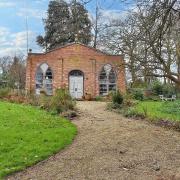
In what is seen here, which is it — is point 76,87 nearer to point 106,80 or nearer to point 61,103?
point 106,80

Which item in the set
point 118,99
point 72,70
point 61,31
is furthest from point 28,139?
point 61,31

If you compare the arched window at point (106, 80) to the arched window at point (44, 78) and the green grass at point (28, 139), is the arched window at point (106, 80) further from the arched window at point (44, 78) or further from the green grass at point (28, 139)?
the green grass at point (28, 139)

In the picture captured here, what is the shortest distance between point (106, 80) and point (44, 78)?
19.8 feet

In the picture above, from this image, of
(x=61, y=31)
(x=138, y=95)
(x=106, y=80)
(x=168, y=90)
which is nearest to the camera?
(x=138, y=95)

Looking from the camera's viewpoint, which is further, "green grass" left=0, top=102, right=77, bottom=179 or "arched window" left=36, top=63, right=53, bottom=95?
"arched window" left=36, top=63, right=53, bottom=95

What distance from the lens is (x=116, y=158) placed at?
986 centimetres

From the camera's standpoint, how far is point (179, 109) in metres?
22.7

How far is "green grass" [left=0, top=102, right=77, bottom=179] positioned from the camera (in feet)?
31.0

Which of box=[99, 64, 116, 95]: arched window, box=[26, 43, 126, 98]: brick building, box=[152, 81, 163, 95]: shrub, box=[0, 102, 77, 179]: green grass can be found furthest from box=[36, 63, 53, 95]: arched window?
box=[0, 102, 77, 179]: green grass

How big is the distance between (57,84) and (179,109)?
17.8 m

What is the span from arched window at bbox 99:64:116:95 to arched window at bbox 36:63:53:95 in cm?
485

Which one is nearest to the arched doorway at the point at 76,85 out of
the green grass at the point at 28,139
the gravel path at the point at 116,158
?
the green grass at the point at 28,139

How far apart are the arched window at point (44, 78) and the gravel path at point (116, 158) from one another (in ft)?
80.2

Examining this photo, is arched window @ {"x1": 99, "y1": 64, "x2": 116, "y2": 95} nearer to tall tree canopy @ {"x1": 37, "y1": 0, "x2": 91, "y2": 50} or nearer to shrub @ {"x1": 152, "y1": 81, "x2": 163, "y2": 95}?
shrub @ {"x1": 152, "y1": 81, "x2": 163, "y2": 95}
